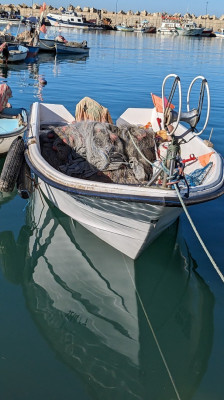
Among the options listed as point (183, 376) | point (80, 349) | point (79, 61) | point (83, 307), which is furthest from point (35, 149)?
point (79, 61)

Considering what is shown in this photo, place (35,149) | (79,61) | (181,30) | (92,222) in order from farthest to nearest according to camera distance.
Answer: (181,30) < (79,61) < (35,149) < (92,222)

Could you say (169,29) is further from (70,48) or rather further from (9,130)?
(9,130)

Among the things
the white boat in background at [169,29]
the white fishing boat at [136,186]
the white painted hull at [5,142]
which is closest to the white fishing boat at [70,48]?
the white painted hull at [5,142]

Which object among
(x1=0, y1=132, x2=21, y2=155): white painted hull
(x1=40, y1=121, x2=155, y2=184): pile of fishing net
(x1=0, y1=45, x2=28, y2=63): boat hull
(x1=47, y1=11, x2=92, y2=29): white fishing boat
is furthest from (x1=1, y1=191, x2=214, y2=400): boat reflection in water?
(x1=47, y1=11, x2=92, y2=29): white fishing boat

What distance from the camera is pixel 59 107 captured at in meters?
10.2

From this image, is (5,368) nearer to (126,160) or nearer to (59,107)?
(126,160)

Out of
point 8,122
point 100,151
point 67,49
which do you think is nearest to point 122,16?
point 67,49

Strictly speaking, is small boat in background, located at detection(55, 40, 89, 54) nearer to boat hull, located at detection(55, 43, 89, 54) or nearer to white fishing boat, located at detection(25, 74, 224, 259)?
boat hull, located at detection(55, 43, 89, 54)

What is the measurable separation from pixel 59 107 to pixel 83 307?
6.23 meters

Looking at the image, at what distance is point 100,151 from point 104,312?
309 cm

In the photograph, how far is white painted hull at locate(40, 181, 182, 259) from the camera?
5.32 metres

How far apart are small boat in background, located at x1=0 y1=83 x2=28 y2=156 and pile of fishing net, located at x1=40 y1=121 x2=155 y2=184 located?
1.57m

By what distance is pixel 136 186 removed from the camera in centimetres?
525

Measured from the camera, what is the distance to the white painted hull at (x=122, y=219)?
209 inches
